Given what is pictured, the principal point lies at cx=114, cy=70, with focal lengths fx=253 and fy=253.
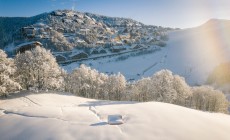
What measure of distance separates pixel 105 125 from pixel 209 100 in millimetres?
79390

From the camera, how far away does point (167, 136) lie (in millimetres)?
31406

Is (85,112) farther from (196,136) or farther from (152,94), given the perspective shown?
(152,94)

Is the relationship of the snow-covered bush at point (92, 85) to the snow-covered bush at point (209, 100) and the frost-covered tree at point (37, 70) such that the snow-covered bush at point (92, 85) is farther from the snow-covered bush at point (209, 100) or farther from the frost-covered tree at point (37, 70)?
the snow-covered bush at point (209, 100)

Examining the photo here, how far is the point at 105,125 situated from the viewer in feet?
112

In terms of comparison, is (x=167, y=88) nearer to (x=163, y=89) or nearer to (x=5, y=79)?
(x=163, y=89)

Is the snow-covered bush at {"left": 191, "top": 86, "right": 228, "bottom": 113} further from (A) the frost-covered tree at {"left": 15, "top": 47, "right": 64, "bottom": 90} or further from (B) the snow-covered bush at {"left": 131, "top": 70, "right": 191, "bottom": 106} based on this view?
(A) the frost-covered tree at {"left": 15, "top": 47, "right": 64, "bottom": 90}

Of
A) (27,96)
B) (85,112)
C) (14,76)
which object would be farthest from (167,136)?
(14,76)

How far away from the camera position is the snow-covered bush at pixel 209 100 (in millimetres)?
100688

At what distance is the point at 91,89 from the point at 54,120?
69705 millimetres

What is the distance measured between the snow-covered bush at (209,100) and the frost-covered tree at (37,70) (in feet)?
201

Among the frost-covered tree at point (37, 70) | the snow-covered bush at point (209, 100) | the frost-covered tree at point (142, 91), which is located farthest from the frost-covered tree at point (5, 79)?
the snow-covered bush at point (209, 100)

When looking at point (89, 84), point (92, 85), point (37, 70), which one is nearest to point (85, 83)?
point (89, 84)

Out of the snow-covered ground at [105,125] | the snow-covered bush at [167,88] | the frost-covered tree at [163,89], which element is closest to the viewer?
the snow-covered ground at [105,125]

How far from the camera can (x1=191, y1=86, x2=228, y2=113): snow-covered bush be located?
10069 centimetres
